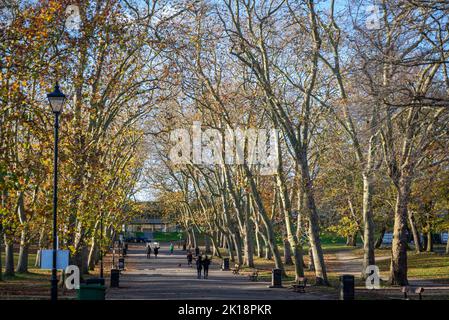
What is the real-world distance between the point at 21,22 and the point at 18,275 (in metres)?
21.9

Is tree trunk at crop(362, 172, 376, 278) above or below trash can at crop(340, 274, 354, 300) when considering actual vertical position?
above

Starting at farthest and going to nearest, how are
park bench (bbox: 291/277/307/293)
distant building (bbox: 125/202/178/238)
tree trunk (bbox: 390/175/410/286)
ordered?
distant building (bbox: 125/202/178/238)
tree trunk (bbox: 390/175/410/286)
park bench (bbox: 291/277/307/293)

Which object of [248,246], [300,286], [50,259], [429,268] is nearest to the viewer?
[50,259]

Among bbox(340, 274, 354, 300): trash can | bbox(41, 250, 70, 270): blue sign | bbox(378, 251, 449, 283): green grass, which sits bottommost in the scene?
bbox(378, 251, 449, 283): green grass

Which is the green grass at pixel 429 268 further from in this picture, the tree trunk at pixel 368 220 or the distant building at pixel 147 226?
the distant building at pixel 147 226

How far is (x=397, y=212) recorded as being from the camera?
3083cm

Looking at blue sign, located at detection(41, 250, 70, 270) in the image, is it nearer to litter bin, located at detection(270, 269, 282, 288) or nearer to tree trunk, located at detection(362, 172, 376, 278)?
litter bin, located at detection(270, 269, 282, 288)

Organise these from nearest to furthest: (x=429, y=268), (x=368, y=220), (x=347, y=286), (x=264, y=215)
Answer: (x=347, y=286) → (x=368, y=220) → (x=264, y=215) → (x=429, y=268)

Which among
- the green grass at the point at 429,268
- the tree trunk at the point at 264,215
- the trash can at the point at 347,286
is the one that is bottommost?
the green grass at the point at 429,268

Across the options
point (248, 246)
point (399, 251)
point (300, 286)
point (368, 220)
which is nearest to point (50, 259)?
point (300, 286)

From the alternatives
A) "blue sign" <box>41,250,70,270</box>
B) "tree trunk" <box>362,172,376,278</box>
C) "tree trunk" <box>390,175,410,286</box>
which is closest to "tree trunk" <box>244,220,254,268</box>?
"tree trunk" <box>362,172,376,278</box>

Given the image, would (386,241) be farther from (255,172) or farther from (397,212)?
(397,212)

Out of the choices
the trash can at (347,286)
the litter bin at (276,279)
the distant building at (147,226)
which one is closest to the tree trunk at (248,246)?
the litter bin at (276,279)

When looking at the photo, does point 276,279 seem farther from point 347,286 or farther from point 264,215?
point 347,286
